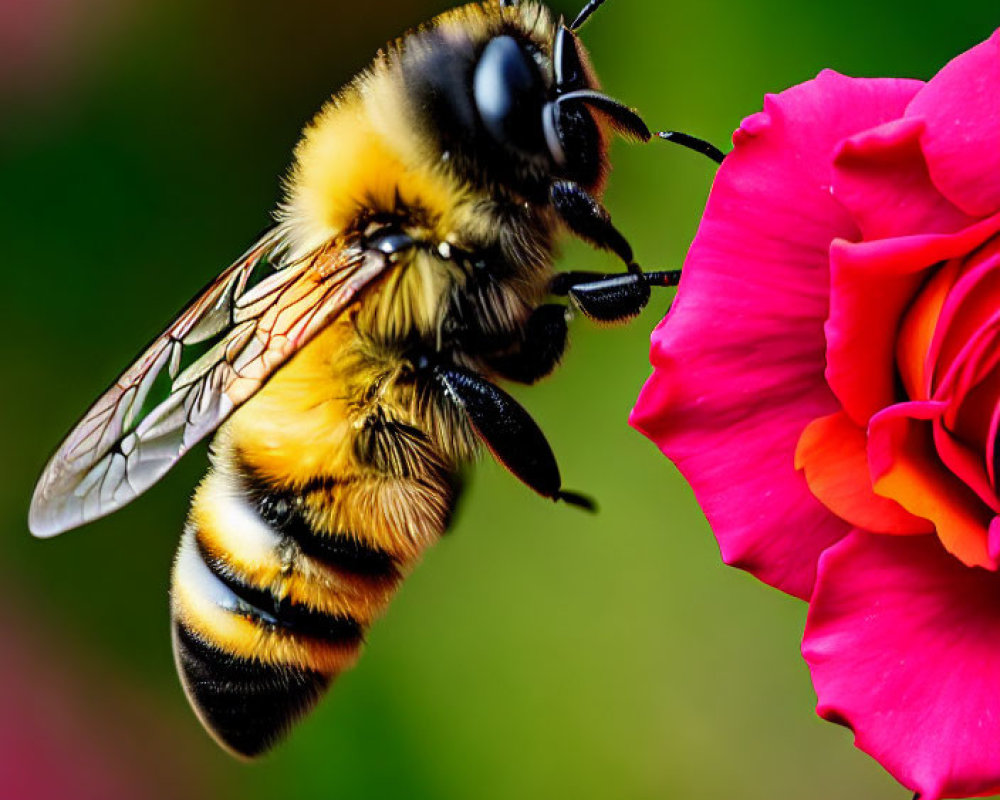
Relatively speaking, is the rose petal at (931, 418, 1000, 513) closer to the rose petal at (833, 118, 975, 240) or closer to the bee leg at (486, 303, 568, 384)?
the rose petal at (833, 118, 975, 240)

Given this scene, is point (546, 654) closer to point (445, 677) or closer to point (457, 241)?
point (445, 677)

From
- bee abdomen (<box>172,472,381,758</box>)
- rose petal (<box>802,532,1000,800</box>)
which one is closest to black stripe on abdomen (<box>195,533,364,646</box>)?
bee abdomen (<box>172,472,381,758</box>)

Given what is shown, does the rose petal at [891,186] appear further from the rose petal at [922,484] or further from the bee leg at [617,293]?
the bee leg at [617,293]

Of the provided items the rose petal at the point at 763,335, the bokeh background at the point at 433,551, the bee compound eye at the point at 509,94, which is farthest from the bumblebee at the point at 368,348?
the bokeh background at the point at 433,551

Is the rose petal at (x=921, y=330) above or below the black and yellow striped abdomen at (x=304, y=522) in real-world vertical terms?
above

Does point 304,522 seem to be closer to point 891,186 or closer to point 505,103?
point 505,103

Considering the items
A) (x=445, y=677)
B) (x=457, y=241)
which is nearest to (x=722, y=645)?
(x=445, y=677)
